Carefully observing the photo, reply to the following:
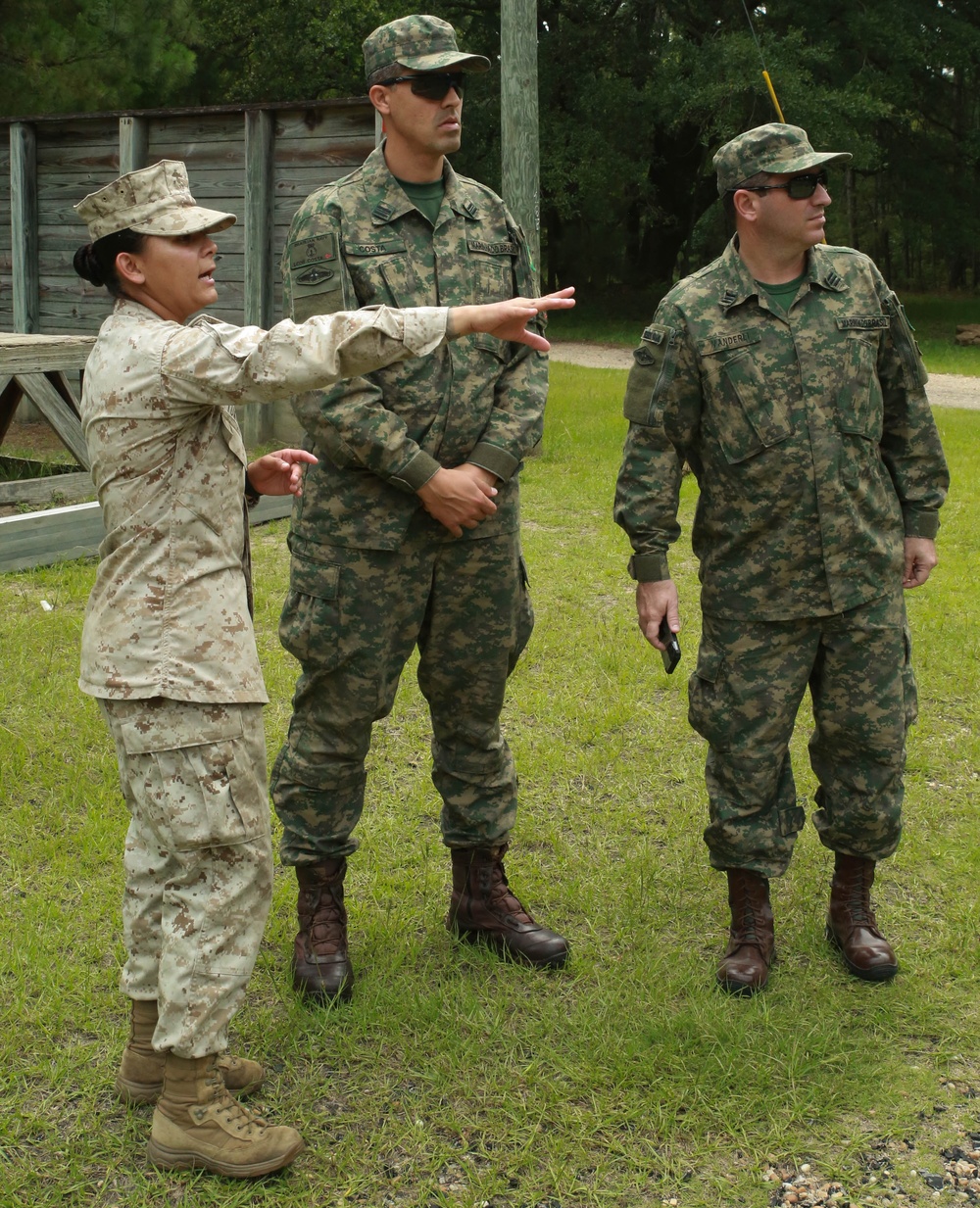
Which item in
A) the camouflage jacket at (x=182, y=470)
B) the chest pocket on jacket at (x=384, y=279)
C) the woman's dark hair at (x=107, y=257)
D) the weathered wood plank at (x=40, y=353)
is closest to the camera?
the camouflage jacket at (x=182, y=470)

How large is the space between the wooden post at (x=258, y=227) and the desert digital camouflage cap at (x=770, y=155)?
A: 6.95 meters

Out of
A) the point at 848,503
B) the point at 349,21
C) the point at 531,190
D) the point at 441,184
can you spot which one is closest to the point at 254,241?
the point at 531,190

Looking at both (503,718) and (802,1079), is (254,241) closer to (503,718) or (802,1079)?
(503,718)

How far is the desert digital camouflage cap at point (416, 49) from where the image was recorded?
129 inches

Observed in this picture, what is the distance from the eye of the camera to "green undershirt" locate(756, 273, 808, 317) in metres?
3.45

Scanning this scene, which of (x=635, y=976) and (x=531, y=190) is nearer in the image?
(x=635, y=976)

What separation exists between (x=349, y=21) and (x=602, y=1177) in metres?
23.1

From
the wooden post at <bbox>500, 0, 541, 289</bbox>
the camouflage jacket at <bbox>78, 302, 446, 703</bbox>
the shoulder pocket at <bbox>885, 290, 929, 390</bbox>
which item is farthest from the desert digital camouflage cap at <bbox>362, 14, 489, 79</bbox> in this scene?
the wooden post at <bbox>500, 0, 541, 289</bbox>

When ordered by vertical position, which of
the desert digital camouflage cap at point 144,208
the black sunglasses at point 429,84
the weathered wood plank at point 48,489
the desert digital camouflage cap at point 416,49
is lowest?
the weathered wood plank at point 48,489

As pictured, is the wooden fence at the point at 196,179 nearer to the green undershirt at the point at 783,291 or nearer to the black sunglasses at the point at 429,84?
the black sunglasses at the point at 429,84

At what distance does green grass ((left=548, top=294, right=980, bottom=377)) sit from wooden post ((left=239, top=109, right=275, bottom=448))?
1228cm

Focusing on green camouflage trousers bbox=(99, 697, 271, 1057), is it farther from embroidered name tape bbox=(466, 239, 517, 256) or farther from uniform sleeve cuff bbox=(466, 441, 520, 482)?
embroidered name tape bbox=(466, 239, 517, 256)

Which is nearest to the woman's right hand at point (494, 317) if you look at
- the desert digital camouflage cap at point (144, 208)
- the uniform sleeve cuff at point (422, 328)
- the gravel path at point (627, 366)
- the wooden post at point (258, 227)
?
the uniform sleeve cuff at point (422, 328)

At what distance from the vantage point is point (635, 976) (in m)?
3.61
